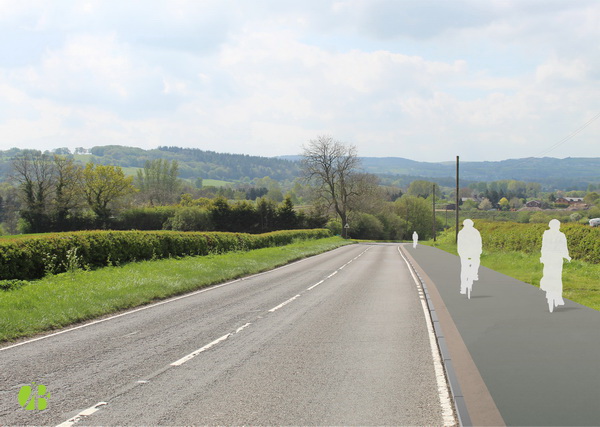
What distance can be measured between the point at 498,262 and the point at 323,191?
60973mm

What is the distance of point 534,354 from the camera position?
7508mm

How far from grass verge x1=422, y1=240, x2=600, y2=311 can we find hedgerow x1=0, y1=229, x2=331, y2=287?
16356 mm

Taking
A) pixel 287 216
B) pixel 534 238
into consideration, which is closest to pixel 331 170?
pixel 287 216

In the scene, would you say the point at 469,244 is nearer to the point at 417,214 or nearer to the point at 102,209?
the point at 102,209

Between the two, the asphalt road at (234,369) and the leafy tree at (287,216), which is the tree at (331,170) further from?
the asphalt road at (234,369)

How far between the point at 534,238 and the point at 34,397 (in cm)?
2913

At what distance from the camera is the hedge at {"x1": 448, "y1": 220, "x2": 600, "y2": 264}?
905 inches

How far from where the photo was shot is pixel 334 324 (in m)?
10.7

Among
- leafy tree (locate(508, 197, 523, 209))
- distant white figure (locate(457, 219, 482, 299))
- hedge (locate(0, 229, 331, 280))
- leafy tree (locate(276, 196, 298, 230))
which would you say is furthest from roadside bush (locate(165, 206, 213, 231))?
leafy tree (locate(508, 197, 523, 209))

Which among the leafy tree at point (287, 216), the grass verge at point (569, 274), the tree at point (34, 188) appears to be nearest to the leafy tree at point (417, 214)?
the leafy tree at point (287, 216)

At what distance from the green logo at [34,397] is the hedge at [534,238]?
75.4 feet

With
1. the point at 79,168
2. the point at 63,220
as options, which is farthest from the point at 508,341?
the point at 79,168

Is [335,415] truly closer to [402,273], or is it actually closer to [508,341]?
[508,341]

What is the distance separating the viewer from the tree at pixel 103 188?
7953 centimetres
